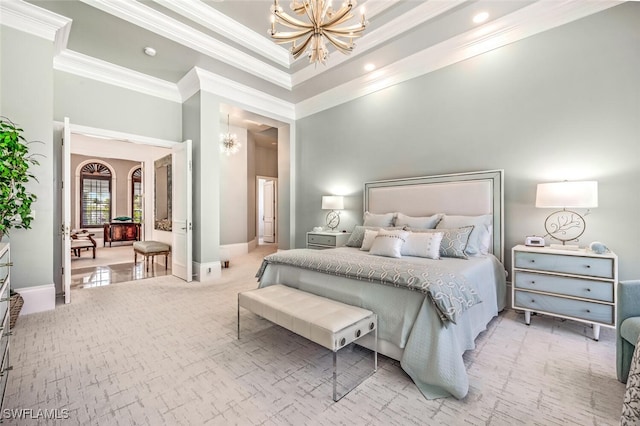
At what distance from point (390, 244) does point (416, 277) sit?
107 centimetres

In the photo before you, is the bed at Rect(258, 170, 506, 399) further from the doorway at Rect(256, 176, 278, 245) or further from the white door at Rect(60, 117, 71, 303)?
the doorway at Rect(256, 176, 278, 245)

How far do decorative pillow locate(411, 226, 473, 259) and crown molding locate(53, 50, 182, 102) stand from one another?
508 centimetres

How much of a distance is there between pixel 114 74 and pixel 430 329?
18.3 feet

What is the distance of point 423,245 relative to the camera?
2.96 metres

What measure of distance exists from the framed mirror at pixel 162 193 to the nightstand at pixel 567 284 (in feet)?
19.0

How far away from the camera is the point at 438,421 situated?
1.54 metres

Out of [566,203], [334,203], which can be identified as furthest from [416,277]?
[334,203]

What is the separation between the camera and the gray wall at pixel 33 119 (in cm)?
309

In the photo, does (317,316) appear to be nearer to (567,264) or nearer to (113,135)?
(567,264)

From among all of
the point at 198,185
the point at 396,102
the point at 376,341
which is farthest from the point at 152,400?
the point at 396,102

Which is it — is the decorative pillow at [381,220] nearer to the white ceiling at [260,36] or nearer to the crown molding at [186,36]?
the white ceiling at [260,36]

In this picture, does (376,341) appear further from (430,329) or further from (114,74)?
(114,74)

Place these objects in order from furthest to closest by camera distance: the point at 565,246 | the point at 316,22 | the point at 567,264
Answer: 1. the point at 565,246
2. the point at 567,264
3. the point at 316,22

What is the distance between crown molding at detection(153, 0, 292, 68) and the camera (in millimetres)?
3338
